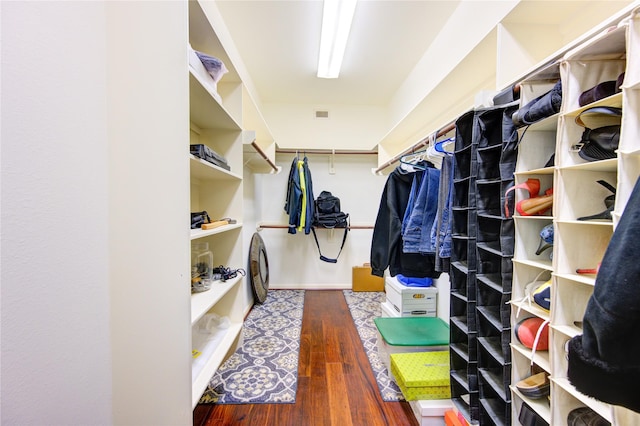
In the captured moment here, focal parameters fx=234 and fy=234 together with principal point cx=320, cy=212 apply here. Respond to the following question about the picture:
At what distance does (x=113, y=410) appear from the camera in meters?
0.86

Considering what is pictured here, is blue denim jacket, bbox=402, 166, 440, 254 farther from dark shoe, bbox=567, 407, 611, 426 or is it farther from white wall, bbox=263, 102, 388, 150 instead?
white wall, bbox=263, 102, 388, 150

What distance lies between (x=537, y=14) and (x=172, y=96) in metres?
1.54

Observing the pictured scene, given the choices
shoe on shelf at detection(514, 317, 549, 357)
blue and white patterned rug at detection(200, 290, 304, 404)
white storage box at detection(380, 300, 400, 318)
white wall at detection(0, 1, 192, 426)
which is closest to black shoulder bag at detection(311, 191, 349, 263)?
white storage box at detection(380, 300, 400, 318)

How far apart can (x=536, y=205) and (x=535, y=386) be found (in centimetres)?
59

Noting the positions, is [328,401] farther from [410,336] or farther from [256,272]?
[256,272]

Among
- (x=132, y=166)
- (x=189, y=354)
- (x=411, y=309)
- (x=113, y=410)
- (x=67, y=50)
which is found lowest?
(x=411, y=309)

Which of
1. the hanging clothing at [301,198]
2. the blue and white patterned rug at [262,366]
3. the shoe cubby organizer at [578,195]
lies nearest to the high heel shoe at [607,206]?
the shoe cubby organizer at [578,195]

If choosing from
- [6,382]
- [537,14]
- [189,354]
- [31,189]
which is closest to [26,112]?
[31,189]

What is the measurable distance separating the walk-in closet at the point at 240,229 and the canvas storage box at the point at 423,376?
12 mm

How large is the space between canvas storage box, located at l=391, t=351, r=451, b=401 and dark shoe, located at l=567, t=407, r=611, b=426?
0.64 metres

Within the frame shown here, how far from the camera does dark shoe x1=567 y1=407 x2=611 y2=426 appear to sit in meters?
0.65

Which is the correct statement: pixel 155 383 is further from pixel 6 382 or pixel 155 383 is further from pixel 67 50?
pixel 67 50

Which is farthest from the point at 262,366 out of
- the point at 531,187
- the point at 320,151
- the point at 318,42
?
the point at 318,42

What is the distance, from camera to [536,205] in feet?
2.49
